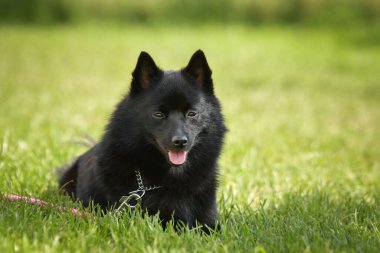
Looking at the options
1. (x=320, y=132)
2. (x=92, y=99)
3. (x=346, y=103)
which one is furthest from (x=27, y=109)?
(x=346, y=103)

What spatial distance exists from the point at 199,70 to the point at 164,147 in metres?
0.61

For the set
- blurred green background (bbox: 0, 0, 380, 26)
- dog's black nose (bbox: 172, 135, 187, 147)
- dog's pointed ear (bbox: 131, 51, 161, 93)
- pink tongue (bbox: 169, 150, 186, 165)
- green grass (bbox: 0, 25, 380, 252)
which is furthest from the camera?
blurred green background (bbox: 0, 0, 380, 26)

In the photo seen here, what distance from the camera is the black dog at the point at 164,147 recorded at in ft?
11.0

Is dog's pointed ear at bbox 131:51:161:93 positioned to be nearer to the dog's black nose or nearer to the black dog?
the black dog

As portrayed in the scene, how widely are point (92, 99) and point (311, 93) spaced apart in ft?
14.5

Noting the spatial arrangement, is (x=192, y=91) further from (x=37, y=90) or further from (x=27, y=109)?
(x=37, y=90)

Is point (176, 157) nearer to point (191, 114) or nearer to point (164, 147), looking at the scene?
point (164, 147)

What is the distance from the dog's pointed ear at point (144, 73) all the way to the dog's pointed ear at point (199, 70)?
0.68 feet

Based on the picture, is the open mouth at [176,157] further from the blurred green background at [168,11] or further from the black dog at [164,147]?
the blurred green background at [168,11]

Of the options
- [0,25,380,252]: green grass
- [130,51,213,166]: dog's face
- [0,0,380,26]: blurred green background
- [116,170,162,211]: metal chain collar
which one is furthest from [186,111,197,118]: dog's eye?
[0,0,380,26]: blurred green background

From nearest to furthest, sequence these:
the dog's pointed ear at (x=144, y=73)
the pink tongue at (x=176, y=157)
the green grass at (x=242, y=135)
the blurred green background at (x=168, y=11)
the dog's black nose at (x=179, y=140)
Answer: the green grass at (x=242, y=135), the dog's black nose at (x=179, y=140), the pink tongue at (x=176, y=157), the dog's pointed ear at (x=144, y=73), the blurred green background at (x=168, y=11)

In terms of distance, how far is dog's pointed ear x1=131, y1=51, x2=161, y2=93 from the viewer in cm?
344

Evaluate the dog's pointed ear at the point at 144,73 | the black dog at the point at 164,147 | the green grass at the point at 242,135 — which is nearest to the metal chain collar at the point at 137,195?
the black dog at the point at 164,147

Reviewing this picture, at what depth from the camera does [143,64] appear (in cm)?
345
